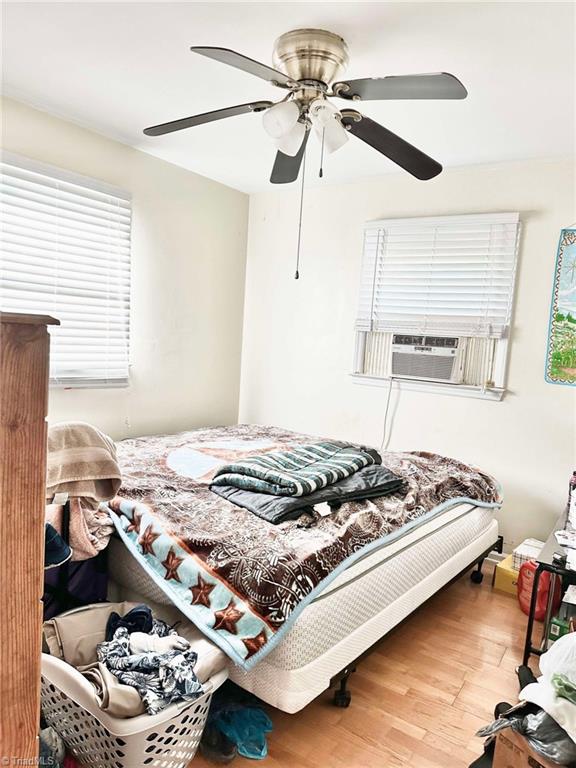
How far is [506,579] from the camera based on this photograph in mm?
2816

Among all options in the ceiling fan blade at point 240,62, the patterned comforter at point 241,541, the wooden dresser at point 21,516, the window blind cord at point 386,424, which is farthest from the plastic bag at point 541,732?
the window blind cord at point 386,424

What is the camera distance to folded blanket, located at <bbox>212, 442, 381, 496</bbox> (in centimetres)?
211

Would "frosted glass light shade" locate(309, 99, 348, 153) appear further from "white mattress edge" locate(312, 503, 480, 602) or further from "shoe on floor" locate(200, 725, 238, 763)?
"shoe on floor" locate(200, 725, 238, 763)

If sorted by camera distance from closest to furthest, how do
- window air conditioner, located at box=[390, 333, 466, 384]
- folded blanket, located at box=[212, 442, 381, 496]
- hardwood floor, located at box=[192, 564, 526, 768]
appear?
1. hardwood floor, located at box=[192, 564, 526, 768]
2. folded blanket, located at box=[212, 442, 381, 496]
3. window air conditioner, located at box=[390, 333, 466, 384]

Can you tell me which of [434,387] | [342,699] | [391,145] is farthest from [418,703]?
[391,145]

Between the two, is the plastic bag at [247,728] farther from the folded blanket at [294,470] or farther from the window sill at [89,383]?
the window sill at [89,383]

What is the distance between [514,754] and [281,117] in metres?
2.07

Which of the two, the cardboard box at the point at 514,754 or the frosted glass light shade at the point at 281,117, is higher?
the frosted glass light shade at the point at 281,117

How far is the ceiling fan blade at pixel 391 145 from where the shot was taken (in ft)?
6.36

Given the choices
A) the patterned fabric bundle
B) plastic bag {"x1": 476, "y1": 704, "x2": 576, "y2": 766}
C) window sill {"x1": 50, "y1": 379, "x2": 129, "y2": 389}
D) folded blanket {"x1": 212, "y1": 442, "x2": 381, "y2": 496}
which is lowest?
plastic bag {"x1": 476, "y1": 704, "x2": 576, "y2": 766}

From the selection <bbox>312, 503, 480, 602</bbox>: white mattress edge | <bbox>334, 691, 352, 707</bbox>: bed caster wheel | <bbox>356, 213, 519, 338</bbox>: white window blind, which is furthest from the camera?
<bbox>356, 213, 519, 338</bbox>: white window blind

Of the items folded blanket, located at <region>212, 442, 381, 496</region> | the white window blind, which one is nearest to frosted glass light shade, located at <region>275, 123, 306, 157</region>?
folded blanket, located at <region>212, 442, 381, 496</region>

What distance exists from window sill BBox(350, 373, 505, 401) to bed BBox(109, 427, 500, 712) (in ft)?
2.17

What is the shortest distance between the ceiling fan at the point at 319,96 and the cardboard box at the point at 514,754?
6.25ft
